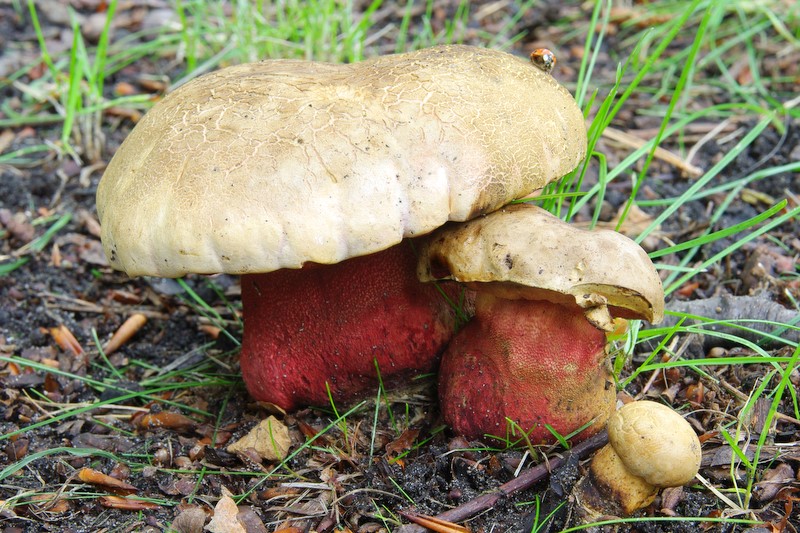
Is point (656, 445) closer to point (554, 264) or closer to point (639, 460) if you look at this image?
point (639, 460)

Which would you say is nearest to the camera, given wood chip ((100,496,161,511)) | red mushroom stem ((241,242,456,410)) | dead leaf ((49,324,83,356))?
wood chip ((100,496,161,511))

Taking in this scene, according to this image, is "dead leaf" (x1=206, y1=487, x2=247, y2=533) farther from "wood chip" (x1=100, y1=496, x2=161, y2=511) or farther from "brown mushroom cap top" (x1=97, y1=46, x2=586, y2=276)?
"brown mushroom cap top" (x1=97, y1=46, x2=586, y2=276)

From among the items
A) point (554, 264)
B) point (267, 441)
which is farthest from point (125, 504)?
point (554, 264)

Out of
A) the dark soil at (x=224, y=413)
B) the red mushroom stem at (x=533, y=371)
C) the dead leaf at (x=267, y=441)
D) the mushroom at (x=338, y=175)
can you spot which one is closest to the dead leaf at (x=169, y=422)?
the dark soil at (x=224, y=413)

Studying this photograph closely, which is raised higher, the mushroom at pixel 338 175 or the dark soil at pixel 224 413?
the mushroom at pixel 338 175

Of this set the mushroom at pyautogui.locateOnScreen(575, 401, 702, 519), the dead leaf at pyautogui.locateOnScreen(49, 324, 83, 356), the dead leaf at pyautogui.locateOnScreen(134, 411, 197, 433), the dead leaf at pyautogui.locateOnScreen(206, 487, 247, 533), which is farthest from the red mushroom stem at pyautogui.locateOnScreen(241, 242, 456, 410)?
the dead leaf at pyautogui.locateOnScreen(49, 324, 83, 356)

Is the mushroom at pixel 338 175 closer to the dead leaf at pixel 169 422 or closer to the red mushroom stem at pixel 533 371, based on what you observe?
the red mushroom stem at pixel 533 371
